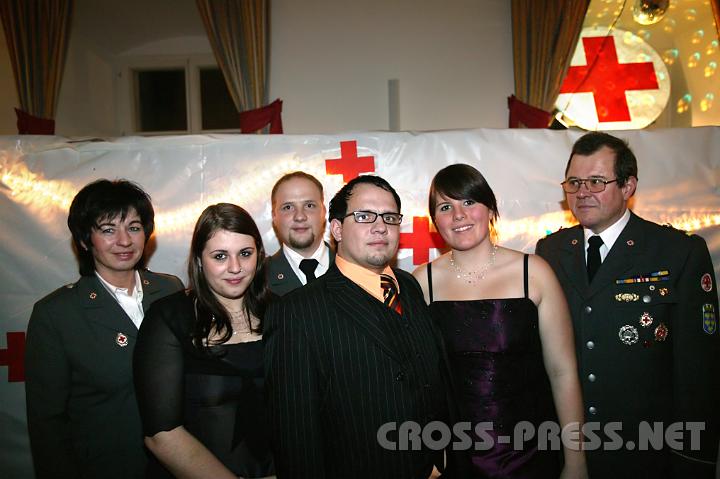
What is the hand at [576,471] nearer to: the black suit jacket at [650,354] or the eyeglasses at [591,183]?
the black suit jacket at [650,354]

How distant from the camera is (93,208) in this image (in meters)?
1.44

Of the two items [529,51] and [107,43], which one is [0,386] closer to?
[107,43]

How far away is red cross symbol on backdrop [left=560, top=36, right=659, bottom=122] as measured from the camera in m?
3.33

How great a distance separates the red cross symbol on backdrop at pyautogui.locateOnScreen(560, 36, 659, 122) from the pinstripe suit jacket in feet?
10.4

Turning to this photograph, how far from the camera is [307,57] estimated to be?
3471 mm

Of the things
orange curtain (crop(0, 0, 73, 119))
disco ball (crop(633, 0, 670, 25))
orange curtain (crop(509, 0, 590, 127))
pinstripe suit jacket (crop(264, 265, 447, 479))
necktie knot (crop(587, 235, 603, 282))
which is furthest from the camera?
orange curtain (crop(0, 0, 73, 119))

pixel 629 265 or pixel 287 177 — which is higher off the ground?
pixel 287 177

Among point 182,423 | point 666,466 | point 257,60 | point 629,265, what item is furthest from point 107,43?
point 666,466

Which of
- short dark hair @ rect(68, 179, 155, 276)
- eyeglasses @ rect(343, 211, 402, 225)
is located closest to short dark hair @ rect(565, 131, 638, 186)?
eyeglasses @ rect(343, 211, 402, 225)

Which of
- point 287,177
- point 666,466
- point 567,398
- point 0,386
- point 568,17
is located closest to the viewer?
point 567,398

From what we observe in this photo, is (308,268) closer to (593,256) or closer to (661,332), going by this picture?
(593,256)

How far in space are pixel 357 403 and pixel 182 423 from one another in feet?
1.67

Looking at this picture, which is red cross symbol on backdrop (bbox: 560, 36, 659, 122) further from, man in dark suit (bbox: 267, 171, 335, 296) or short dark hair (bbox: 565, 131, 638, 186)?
man in dark suit (bbox: 267, 171, 335, 296)

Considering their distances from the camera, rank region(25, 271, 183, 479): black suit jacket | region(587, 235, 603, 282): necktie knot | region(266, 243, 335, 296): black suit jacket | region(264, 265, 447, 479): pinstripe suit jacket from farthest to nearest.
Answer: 1. region(266, 243, 335, 296): black suit jacket
2. region(587, 235, 603, 282): necktie knot
3. region(25, 271, 183, 479): black suit jacket
4. region(264, 265, 447, 479): pinstripe suit jacket
